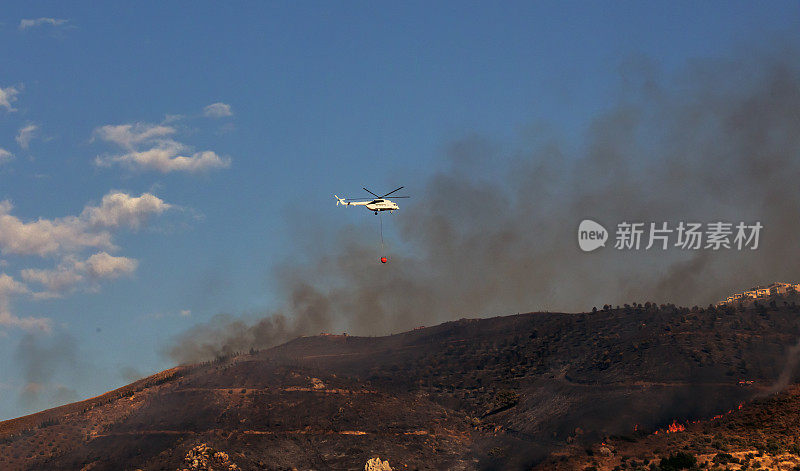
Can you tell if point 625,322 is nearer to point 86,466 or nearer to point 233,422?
point 233,422

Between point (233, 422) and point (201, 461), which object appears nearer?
point (201, 461)

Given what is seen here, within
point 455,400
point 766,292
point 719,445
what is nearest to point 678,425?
point 719,445

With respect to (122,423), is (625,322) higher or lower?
higher

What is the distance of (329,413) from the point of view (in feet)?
375

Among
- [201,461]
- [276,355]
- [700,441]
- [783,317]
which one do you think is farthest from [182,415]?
[783,317]

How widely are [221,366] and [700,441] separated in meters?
94.3

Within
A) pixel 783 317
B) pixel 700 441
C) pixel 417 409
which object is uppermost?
pixel 783 317

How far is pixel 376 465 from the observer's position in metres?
96.5

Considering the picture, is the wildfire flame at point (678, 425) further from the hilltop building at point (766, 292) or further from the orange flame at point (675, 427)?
the hilltop building at point (766, 292)

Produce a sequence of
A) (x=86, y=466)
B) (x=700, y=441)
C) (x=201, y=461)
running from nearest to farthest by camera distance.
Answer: (x=700, y=441), (x=201, y=461), (x=86, y=466)

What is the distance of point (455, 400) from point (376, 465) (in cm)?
3200

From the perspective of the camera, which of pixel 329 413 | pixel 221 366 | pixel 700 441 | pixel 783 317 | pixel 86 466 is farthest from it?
pixel 221 366

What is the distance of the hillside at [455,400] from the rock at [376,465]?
62.1 inches

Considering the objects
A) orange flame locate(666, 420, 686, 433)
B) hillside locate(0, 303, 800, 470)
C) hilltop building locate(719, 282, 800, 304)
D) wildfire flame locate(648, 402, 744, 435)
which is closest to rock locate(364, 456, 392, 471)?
hillside locate(0, 303, 800, 470)
